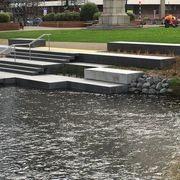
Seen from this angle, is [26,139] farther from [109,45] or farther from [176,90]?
[109,45]

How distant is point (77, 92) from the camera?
18.6 m

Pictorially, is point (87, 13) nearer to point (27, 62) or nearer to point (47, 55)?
point (47, 55)

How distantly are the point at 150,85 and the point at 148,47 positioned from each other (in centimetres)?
451

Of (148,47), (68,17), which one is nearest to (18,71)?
(148,47)

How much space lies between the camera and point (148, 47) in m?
22.3

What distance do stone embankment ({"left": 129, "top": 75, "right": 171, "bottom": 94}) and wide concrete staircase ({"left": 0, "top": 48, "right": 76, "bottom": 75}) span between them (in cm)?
515

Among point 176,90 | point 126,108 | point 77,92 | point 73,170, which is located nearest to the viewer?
point 73,170

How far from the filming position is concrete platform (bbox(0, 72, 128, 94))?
59.9 ft

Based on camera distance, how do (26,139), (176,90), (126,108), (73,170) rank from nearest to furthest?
(73,170)
(26,139)
(126,108)
(176,90)

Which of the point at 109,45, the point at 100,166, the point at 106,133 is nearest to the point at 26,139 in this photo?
the point at 106,133

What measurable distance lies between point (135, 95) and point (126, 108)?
2486 mm

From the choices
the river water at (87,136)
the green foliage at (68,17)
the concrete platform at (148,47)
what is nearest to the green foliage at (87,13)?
the green foliage at (68,17)

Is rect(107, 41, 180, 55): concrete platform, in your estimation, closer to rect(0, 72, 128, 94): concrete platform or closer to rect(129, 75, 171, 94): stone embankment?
rect(129, 75, 171, 94): stone embankment

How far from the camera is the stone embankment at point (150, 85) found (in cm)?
1773
